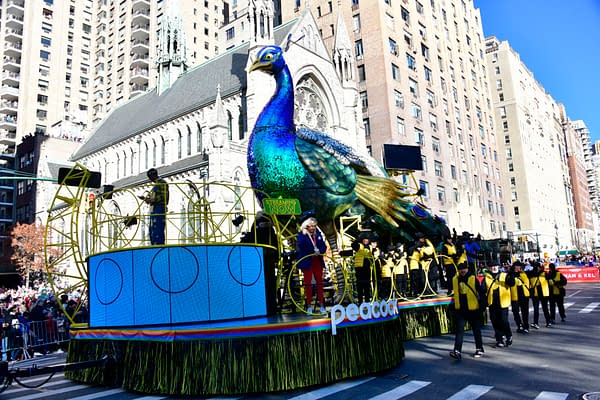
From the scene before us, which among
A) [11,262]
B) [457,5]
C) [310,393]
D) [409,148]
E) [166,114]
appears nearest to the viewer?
[310,393]

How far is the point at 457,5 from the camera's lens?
63.9 meters

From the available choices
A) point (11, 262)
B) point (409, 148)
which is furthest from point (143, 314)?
point (11, 262)

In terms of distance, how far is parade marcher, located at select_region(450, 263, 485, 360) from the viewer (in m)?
9.61

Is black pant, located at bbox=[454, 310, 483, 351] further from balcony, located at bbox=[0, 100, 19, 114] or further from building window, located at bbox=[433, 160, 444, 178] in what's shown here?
balcony, located at bbox=[0, 100, 19, 114]

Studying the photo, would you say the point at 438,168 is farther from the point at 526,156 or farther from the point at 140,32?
the point at 140,32

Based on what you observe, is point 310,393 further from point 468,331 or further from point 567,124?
point 567,124

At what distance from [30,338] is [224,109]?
2388 cm

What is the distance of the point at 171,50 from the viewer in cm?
5119

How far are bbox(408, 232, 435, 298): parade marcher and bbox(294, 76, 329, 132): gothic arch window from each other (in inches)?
908

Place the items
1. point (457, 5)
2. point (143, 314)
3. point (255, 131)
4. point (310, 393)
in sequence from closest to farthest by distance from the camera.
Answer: point (310, 393)
point (143, 314)
point (255, 131)
point (457, 5)

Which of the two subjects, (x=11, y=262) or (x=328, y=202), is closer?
(x=328, y=202)

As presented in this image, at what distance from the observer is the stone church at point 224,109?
32656 mm

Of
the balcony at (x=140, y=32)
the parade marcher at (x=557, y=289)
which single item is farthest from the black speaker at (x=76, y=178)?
the balcony at (x=140, y=32)

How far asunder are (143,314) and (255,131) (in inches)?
256
